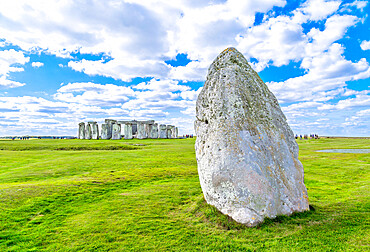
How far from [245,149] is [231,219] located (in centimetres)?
222

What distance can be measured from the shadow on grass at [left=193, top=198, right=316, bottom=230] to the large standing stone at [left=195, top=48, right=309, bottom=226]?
0.14 metres

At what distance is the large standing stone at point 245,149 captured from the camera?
672 cm

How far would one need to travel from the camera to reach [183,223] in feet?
24.0

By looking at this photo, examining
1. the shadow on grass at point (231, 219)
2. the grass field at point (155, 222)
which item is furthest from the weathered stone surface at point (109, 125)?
the shadow on grass at point (231, 219)

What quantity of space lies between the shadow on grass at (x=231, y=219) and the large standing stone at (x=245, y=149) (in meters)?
0.14

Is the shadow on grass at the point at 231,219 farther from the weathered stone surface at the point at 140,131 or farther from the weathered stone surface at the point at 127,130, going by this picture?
the weathered stone surface at the point at 127,130

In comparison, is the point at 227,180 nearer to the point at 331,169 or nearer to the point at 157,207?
the point at 157,207

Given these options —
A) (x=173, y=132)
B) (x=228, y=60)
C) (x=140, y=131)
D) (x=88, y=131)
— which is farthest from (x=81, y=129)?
(x=228, y=60)

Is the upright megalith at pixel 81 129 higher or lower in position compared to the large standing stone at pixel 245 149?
higher

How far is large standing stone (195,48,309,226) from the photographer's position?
22.1 ft

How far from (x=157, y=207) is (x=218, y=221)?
9.57 feet

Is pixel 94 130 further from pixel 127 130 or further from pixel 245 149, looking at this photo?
pixel 245 149

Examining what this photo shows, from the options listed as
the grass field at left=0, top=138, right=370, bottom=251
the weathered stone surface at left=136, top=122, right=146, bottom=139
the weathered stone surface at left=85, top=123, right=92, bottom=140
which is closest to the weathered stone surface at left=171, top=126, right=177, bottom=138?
the weathered stone surface at left=136, top=122, right=146, bottom=139

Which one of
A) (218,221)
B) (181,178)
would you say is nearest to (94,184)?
(181,178)
